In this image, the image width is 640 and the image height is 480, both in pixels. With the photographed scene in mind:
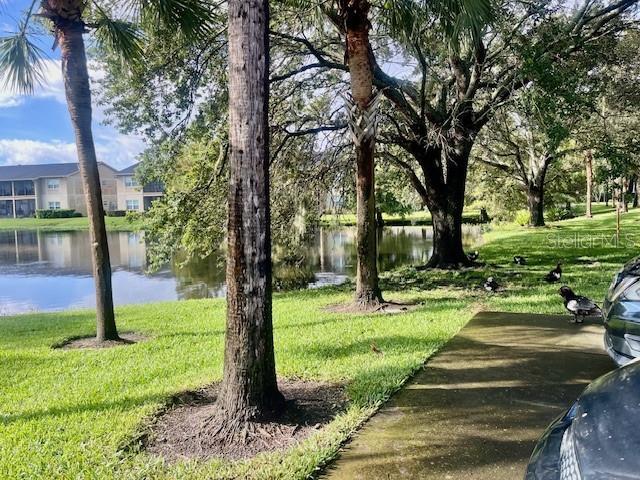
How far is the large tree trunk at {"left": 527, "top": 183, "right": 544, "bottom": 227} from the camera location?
2370 cm

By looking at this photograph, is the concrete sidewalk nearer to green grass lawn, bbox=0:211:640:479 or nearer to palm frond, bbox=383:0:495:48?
green grass lawn, bbox=0:211:640:479

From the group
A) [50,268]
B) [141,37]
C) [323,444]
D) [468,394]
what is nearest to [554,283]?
[468,394]

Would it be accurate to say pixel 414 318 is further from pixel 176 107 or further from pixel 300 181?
pixel 176 107

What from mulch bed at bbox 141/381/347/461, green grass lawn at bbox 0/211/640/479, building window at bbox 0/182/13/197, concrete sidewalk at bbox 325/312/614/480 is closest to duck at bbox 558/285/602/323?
concrete sidewalk at bbox 325/312/614/480

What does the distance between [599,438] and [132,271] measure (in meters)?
19.4

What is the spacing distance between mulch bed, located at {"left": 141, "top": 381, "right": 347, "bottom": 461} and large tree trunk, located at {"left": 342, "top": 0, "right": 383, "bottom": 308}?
11.4 ft

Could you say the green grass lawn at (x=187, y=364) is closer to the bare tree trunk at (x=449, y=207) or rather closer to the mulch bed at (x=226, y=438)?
the mulch bed at (x=226, y=438)

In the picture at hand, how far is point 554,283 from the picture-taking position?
29.2ft

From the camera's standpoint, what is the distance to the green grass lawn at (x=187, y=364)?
3.01 m

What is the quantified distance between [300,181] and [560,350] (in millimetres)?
6685

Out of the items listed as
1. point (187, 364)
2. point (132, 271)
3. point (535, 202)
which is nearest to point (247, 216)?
point (187, 364)

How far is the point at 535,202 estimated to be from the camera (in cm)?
2414

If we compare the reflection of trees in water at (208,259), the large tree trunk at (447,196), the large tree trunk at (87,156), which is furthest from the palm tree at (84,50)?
the large tree trunk at (447,196)

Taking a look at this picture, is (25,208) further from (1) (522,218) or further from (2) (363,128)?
(2) (363,128)
